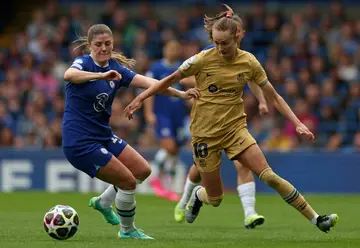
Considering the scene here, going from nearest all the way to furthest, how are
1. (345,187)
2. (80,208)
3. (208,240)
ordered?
(208,240) → (80,208) → (345,187)

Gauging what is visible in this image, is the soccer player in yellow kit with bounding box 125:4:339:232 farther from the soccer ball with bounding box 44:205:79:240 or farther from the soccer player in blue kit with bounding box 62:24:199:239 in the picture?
the soccer ball with bounding box 44:205:79:240

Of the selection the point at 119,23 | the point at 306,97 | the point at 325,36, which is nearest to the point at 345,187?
the point at 306,97

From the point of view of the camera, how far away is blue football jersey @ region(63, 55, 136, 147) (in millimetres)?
9172

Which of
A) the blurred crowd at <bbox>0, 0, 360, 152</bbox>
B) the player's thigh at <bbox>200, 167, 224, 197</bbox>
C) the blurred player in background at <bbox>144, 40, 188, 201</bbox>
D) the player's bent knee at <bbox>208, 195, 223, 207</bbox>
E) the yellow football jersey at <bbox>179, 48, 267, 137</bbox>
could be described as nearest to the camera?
the yellow football jersey at <bbox>179, 48, 267, 137</bbox>

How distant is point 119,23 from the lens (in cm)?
2239

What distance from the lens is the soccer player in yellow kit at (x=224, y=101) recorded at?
919cm

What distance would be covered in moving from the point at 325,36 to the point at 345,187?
184 inches

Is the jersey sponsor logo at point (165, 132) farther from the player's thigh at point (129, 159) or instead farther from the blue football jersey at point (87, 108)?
the blue football jersey at point (87, 108)

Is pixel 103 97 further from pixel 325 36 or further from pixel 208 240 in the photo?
pixel 325 36

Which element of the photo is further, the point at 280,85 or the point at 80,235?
the point at 280,85

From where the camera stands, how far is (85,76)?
29.0 feet

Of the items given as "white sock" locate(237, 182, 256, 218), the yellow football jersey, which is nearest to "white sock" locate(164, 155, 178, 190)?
"white sock" locate(237, 182, 256, 218)

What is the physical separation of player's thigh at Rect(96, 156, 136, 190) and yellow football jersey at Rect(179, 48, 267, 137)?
928 millimetres

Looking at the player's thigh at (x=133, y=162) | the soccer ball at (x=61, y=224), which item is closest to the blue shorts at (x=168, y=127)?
the player's thigh at (x=133, y=162)
